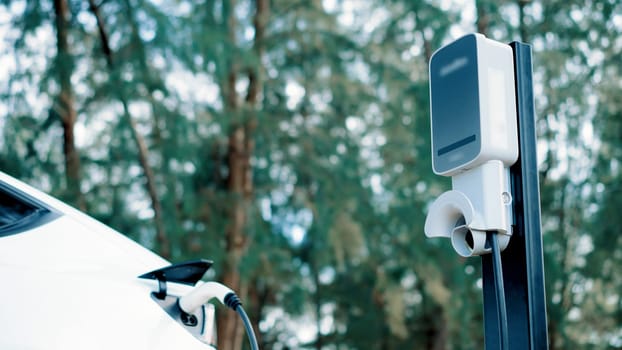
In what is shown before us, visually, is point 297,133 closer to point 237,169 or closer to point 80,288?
point 237,169

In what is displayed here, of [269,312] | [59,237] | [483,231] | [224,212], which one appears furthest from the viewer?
[269,312]

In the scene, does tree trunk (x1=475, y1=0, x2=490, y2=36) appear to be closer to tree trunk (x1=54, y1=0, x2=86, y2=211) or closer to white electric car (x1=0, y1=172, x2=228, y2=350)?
tree trunk (x1=54, y1=0, x2=86, y2=211)

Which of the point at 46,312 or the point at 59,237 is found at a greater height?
the point at 59,237

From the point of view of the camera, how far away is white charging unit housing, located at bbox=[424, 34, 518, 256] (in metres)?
1.67

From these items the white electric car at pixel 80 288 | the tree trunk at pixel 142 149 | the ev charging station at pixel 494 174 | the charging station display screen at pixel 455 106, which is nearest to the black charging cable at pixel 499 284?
the ev charging station at pixel 494 174

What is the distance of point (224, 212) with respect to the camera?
21.9 ft

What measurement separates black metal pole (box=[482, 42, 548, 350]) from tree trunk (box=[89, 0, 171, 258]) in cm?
420

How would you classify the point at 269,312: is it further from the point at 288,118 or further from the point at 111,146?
the point at 111,146

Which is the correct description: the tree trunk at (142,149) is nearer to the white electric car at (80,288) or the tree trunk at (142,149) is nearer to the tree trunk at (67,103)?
the tree trunk at (67,103)

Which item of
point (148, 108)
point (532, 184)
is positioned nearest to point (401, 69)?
point (148, 108)

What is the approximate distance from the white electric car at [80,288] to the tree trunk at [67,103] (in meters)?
4.31

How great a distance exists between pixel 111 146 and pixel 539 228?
4772mm

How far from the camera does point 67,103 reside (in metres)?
5.95

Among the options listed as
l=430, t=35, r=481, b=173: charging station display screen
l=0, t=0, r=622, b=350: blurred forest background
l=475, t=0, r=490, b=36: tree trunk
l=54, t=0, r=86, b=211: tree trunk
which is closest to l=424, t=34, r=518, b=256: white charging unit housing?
l=430, t=35, r=481, b=173: charging station display screen
